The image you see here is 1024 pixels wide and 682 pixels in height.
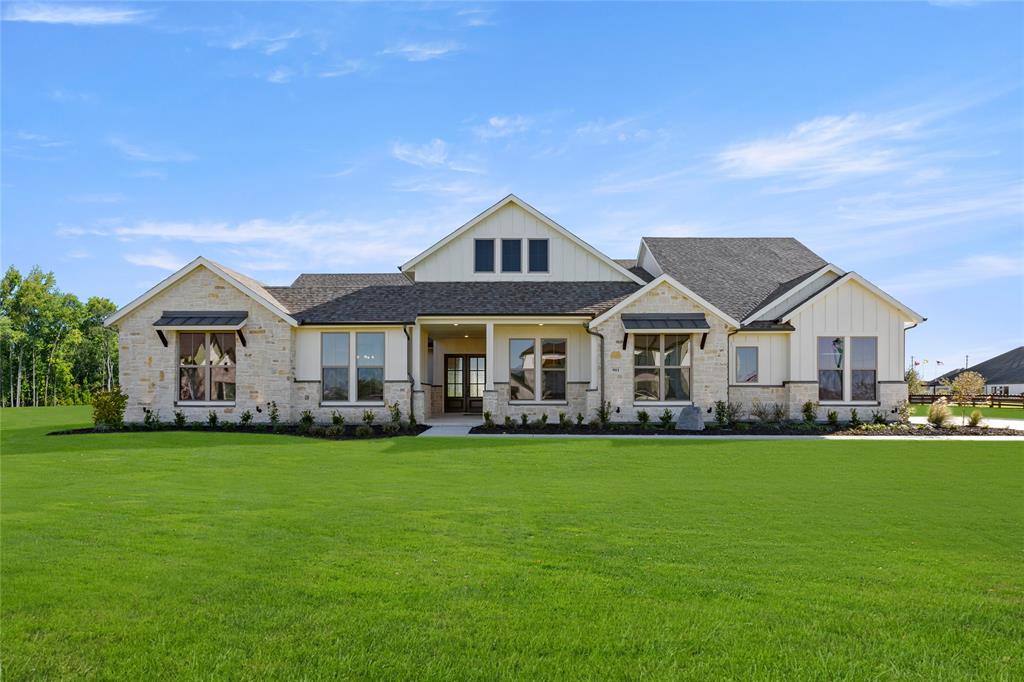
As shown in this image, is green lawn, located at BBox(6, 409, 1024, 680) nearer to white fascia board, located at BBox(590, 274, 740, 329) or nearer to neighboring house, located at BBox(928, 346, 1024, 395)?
white fascia board, located at BBox(590, 274, 740, 329)

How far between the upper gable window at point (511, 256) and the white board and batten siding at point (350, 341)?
185 inches

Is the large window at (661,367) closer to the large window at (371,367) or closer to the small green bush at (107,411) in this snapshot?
the large window at (371,367)

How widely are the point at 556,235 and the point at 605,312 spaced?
4.09 metres

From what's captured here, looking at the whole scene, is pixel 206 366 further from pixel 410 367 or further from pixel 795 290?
pixel 795 290

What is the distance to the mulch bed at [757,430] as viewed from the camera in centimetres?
1955

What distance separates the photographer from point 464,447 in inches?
639

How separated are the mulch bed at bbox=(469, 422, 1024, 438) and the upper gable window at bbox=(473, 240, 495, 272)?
20.3 feet

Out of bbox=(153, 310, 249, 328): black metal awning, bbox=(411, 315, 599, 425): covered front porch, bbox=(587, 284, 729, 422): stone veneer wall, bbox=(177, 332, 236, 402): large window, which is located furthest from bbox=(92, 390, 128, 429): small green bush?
bbox=(587, 284, 729, 422): stone veneer wall

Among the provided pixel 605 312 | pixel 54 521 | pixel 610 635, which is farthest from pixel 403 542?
pixel 605 312

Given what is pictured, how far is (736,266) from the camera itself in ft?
92.0

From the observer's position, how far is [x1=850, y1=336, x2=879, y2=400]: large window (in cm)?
2241

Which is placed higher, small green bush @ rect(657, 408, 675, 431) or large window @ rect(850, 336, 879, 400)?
large window @ rect(850, 336, 879, 400)

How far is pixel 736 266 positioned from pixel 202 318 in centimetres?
2014

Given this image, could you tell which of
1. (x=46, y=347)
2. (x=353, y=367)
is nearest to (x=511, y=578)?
(x=353, y=367)
